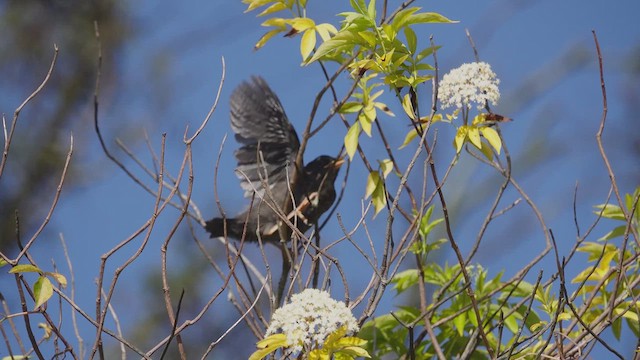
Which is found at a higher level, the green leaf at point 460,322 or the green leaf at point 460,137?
the green leaf at point 460,137

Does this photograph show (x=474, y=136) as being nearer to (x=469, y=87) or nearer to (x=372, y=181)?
(x=469, y=87)

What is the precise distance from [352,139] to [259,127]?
6.23 feet

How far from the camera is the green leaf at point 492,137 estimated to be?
184cm

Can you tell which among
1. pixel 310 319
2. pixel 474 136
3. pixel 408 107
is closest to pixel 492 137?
pixel 474 136

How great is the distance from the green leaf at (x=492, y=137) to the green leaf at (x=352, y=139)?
0.28 metres

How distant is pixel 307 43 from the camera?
2004 millimetres

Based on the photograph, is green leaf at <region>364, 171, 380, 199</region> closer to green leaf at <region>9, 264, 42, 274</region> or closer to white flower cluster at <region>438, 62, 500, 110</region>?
white flower cluster at <region>438, 62, 500, 110</region>

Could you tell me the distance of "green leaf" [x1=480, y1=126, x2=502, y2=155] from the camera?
1844mm

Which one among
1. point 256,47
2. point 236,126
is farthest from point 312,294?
point 236,126

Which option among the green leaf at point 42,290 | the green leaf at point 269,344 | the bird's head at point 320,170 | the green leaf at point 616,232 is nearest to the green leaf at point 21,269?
the green leaf at point 42,290

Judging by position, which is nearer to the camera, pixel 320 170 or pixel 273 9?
pixel 273 9

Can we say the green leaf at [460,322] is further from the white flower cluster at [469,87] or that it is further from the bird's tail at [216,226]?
the bird's tail at [216,226]

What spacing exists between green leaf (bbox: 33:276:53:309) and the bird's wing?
7.53 ft

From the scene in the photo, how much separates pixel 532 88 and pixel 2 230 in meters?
4.32
